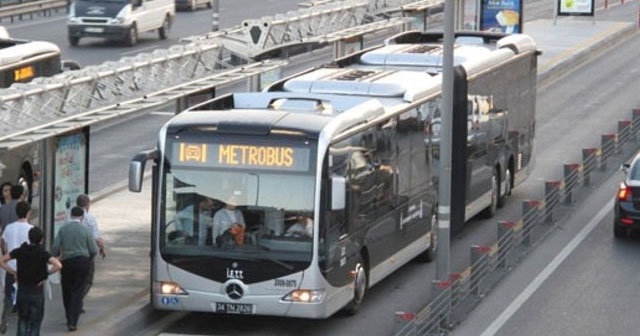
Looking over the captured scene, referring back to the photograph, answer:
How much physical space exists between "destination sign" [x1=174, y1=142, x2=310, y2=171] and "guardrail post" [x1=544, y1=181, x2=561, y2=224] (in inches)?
327

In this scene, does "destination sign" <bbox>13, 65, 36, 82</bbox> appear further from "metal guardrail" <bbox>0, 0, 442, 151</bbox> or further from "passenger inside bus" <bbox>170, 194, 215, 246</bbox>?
"passenger inside bus" <bbox>170, 194, 215, 246</bbox>

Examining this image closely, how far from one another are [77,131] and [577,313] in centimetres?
694

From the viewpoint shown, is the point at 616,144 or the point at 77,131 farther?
the point at 616,144

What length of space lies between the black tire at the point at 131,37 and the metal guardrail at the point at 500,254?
2502 cm

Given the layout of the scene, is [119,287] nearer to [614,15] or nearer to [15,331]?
[15,331]

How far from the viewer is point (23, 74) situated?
28.7 metres

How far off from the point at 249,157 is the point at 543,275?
6.20 meters

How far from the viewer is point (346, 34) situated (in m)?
35.8

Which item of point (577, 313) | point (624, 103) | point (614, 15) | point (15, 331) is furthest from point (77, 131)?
point (614, 15)

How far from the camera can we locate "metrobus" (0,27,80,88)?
2798cm

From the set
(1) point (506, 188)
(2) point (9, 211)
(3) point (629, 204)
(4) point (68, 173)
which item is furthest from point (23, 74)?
(3) point (629, 204)

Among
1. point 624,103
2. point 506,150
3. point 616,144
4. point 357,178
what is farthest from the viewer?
point 624,103

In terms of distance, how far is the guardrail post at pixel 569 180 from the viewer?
2884cm

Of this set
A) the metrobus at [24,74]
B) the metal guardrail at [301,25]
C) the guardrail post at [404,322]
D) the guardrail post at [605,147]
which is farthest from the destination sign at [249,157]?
the guardrail post at [605,147]
